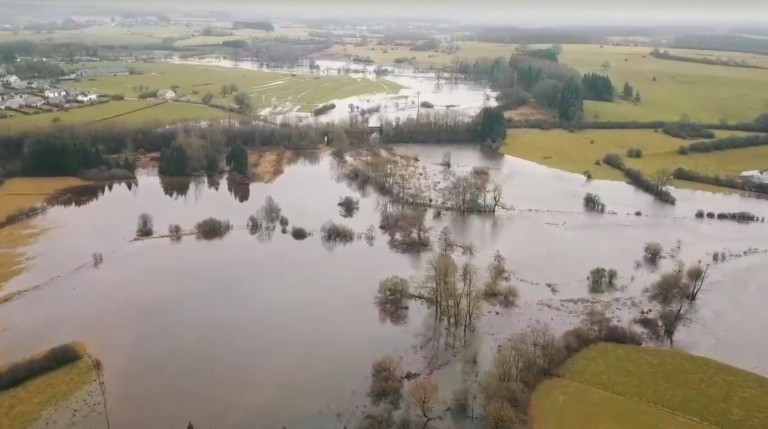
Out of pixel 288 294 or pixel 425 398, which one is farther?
pixel 288 294

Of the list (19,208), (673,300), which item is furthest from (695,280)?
(19,208)

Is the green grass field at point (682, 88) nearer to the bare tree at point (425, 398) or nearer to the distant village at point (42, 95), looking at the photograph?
the bare tree at point (425, 398)

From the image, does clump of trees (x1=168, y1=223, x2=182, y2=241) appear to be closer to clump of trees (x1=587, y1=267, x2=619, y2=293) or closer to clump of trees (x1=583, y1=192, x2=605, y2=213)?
clump of trees (x1=587, y1=267, x2=619, y2=293)

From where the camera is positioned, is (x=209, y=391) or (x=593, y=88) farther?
(x=593, y=88)

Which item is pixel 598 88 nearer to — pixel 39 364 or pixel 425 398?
pixel 425 398

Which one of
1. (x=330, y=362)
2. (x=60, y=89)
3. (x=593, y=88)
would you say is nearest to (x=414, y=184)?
(x=330, y=362)

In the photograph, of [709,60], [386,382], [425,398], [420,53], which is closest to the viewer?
[425,398]

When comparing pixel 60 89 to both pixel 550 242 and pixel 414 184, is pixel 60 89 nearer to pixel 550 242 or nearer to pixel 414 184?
pixel 414 184
